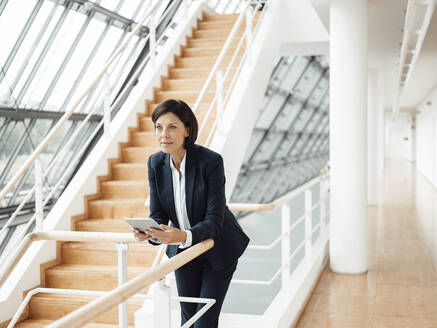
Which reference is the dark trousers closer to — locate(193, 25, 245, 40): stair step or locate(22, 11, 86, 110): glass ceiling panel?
locate(193, 25, 245, 40): stair step

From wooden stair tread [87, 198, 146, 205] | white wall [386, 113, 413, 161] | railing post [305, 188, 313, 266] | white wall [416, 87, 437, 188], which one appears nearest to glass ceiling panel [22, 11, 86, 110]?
wooden stair tread [87, 198, 146, 205]

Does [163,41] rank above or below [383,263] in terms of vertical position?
above

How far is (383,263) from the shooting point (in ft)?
16.1

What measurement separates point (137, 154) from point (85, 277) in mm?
1339

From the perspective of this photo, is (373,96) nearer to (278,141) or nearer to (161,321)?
(278,141)

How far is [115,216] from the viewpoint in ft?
12.5

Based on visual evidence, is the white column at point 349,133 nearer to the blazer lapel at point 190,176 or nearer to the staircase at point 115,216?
the staircase at point 115,216

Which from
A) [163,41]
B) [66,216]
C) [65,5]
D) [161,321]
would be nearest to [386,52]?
[163,41]

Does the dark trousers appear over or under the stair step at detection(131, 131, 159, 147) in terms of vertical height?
under

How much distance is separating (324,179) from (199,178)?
361 cm

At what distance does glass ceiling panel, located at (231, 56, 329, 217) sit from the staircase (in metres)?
5.71

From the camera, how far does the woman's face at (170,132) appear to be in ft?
5.53

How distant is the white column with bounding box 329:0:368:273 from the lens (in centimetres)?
450

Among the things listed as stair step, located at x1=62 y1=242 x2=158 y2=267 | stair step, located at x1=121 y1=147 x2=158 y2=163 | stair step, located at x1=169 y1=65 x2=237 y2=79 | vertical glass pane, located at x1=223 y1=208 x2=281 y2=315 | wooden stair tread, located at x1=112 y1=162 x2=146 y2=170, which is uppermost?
stair step, located at x1=169 y1=65 x2=237 y2=79
